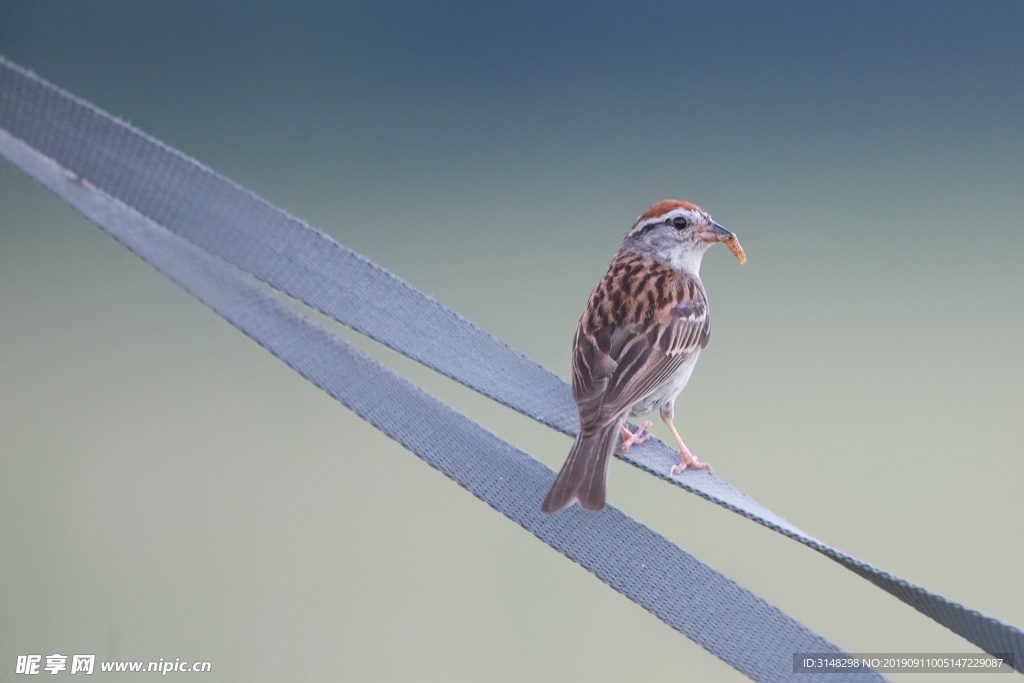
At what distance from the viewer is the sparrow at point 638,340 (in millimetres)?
1647

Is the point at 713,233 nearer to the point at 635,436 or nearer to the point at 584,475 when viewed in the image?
the point at 635,436

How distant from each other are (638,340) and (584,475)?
1.93 ft

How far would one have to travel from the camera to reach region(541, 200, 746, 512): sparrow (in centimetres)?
165

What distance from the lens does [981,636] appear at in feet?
3.41

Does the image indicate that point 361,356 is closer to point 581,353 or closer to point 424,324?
point 424,324

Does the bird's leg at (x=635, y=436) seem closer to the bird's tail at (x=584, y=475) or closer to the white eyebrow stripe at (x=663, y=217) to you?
the bird's tail at (x=584, y=475)

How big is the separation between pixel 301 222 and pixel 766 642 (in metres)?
0.70

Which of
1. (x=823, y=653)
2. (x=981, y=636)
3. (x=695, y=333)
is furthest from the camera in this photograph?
(x=695, y=333)

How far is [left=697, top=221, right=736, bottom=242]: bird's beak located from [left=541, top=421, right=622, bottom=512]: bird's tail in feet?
2.21

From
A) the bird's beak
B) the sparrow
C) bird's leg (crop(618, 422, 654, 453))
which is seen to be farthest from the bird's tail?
the bird's beak

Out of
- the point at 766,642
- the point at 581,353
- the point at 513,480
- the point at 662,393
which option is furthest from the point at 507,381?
the point at 662,393

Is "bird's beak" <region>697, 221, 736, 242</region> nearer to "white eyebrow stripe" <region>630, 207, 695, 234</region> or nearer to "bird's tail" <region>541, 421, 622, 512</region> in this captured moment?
"white eyebrow stripe" <region>630, 207, 695, 234</region>

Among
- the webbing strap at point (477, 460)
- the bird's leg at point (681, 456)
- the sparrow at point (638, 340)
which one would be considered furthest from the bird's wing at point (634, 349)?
the webbing strap at point (477, 460)

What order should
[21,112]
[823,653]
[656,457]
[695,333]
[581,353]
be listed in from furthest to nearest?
1. [695,333]
2. [581,353]
3. [656,457]
4. [21,112]
5. [823,653]
